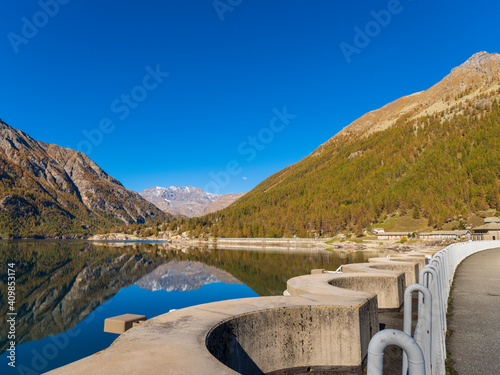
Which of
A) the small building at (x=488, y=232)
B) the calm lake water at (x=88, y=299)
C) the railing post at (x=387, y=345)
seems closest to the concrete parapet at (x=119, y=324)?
the railing post at (x=387, y=345)

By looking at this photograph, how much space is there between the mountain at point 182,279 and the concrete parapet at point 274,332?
32.2m

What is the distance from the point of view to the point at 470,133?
630 ft

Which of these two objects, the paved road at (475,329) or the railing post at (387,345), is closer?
the railing post at (387,345)

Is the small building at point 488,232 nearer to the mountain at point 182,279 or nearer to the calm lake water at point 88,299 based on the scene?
the calm lake water at point 88,299

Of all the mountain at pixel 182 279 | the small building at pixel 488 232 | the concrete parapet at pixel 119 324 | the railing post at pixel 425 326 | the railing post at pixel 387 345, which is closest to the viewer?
the railing post at pixel 387 345

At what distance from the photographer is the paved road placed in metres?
7.93

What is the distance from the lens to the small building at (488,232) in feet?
306

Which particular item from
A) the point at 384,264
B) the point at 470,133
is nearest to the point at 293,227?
the point at 470,133

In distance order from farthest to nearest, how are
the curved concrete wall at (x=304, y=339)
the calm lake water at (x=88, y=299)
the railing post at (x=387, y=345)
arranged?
the calm lake water at (x=88, y=299), the curved concrete wall at (x=304, y=339), the railing post at (x=387, y=345)

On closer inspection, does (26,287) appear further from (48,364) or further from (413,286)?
(413,286)

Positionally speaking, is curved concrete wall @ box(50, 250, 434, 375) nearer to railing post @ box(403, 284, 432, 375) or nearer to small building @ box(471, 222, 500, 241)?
railing post @ box(403, 284, 432, 375)

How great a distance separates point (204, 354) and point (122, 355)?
148 centimetres

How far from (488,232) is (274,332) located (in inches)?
4426

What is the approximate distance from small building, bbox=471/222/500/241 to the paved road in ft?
305
